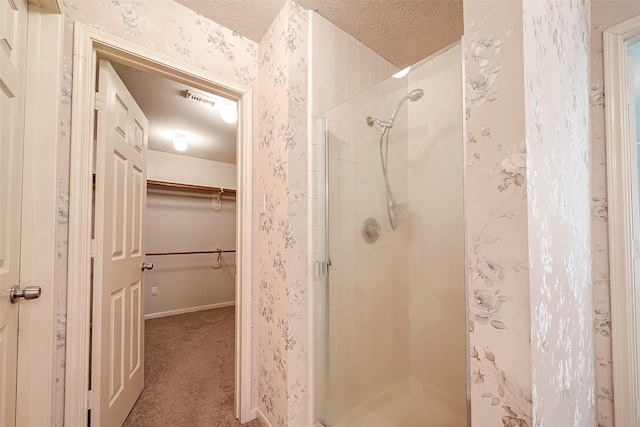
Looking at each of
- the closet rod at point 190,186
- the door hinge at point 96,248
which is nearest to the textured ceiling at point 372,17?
the door hinge at point 96,248

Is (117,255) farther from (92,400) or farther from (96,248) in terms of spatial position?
(92,400)

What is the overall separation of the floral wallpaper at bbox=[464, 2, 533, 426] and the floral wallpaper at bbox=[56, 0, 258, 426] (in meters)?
0.99

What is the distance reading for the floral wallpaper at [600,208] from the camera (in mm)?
1139

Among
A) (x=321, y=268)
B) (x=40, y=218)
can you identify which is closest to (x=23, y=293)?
(x=40, y=218)

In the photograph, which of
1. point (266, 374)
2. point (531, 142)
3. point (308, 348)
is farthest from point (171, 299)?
point (531, 142)

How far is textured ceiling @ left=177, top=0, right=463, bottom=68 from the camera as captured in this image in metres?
1.45

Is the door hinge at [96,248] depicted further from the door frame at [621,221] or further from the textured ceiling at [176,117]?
the door frame at [621,221]

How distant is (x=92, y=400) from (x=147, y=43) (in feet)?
5.66

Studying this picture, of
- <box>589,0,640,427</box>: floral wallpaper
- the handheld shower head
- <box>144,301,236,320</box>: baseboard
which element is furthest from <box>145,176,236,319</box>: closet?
<box>589,0,640,427</box>: floral wallpaper

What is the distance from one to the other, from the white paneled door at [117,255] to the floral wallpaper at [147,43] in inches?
6.1

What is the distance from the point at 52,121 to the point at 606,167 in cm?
235

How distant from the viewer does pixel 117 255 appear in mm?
1454

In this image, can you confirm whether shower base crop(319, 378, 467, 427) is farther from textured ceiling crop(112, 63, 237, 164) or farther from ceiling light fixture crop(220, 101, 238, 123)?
textured ceiling crop(112, 63, 237, 164)

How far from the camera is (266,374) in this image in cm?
150
